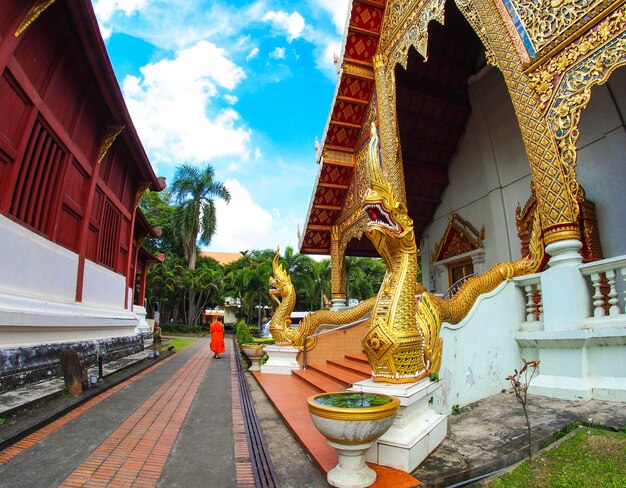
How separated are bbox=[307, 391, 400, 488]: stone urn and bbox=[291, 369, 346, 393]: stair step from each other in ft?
7.44

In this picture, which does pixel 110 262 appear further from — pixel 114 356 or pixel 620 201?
pixel 620 201

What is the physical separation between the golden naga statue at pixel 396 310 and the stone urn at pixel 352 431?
610 mm

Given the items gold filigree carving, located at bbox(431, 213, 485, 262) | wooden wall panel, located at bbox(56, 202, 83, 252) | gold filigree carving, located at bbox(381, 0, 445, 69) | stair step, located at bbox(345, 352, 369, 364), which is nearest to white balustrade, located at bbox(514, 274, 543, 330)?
stair step, located at bbox(345, 352, 369, 364)

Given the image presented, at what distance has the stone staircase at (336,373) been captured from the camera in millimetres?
4552

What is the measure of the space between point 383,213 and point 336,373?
2.92 meters

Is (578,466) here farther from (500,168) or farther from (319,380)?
(500,168)

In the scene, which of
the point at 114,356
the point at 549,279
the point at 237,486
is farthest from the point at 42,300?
the point at 549,279

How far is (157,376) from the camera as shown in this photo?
6684 mm

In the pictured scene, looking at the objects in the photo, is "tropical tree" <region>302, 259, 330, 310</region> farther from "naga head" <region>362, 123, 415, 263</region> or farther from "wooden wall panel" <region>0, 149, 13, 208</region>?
"naga head" <region>362, 123, 415, 263</region>

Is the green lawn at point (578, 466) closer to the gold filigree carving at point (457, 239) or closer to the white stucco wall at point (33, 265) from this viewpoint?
the white stucco wall at point (33, 265)

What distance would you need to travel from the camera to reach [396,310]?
3.03 meters

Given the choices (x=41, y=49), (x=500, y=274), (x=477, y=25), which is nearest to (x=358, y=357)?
(x=500, y=274)

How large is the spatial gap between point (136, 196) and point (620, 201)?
11568 millimetres

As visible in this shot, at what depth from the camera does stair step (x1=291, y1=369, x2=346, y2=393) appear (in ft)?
15.0
